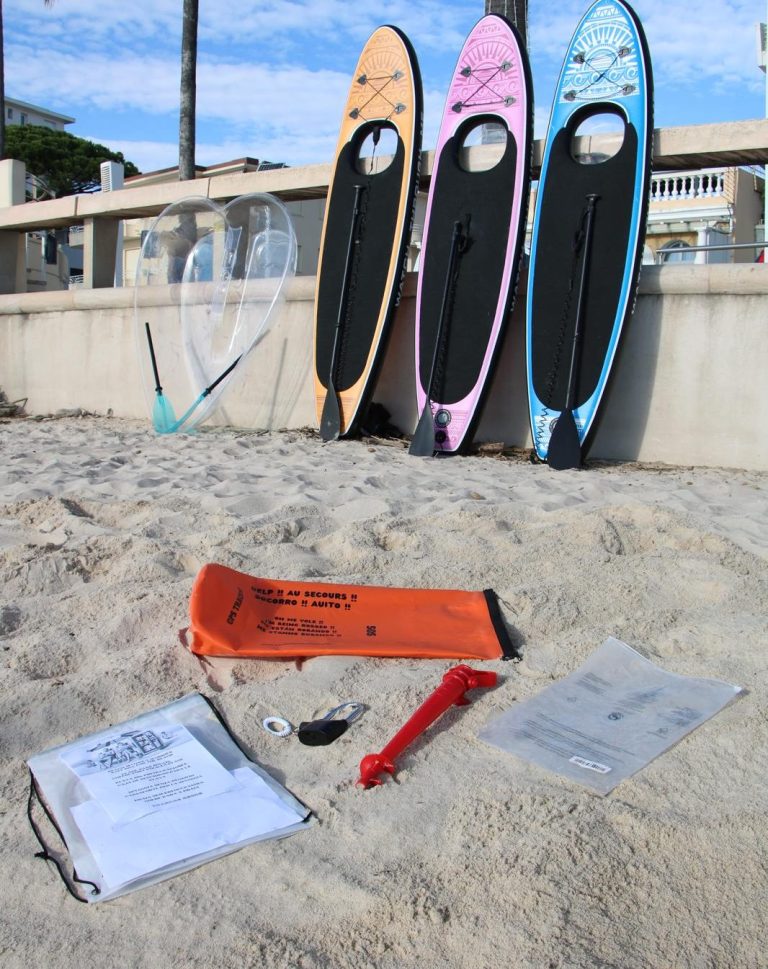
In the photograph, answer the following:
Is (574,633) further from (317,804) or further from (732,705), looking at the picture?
(317,804)

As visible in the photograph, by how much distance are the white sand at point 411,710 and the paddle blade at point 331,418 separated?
4.97 ft

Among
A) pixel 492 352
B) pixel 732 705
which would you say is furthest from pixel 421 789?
pixel 492 352

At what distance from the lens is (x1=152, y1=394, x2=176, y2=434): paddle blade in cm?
614

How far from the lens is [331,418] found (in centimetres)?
566

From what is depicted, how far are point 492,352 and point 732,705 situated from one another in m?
3.50

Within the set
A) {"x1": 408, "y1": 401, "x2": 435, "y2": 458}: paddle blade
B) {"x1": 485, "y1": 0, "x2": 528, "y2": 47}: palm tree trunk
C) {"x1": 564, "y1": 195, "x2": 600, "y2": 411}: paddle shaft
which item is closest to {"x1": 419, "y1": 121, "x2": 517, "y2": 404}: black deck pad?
{"x1": 408, "y1": 401, "x2": 435, "y2": 458}: paddle blade

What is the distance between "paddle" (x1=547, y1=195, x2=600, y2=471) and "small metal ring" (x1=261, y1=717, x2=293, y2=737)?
120 inches

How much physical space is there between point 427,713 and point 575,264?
372 centimetres

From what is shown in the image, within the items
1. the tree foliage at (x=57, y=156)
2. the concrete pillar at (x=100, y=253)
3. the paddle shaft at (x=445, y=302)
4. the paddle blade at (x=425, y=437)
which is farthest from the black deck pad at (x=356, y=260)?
the tree foliage at (x=57, y=156)

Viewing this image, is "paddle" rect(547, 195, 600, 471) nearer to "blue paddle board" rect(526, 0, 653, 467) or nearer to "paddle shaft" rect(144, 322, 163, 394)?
"blue paddle board" rect(526, 0, 653, 467)

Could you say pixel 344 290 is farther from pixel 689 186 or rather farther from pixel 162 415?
pixel 689 186

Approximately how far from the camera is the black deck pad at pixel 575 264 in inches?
193

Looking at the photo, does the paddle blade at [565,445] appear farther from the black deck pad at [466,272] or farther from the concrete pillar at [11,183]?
the concrete pillar at [11,183]

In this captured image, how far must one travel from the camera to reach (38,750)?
1.83m
